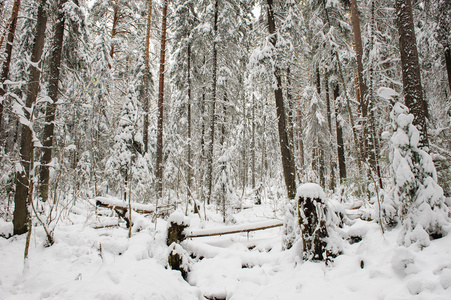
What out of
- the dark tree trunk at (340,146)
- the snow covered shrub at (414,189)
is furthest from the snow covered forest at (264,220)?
the dark tree trunk at (340,146)

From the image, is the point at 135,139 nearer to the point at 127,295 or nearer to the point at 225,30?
the point at 127,295

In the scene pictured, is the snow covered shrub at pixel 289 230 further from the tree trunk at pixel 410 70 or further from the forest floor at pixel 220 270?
the tree trunk at pixel 410 70

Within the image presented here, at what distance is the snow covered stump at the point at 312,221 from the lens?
4.05 metres

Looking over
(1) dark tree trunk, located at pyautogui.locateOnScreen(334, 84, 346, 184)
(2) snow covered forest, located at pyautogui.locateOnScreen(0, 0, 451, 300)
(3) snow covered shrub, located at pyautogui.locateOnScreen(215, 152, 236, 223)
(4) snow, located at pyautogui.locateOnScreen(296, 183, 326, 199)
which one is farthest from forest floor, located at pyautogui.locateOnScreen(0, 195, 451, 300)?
(1) dark tree trunk, located at pyautogui.locateOnScreen(334, 84, 346, 184)

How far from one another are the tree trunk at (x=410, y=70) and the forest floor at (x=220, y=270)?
2521mm

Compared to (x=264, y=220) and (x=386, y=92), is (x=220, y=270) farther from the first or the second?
(x=386, y=92)

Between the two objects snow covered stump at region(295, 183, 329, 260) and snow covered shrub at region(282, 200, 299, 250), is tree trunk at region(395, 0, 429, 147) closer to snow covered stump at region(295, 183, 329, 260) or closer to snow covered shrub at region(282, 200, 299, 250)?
snow covered stump at region(295, 183, 329, 260)

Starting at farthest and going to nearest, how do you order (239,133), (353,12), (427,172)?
1. (239,133)
2. (353,12)
3. (427,172)

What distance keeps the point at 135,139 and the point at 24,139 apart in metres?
2.40

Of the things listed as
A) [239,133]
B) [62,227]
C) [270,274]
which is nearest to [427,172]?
[270,274]

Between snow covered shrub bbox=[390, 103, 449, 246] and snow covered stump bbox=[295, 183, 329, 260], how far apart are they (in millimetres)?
1133

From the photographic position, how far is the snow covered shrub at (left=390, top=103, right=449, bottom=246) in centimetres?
340

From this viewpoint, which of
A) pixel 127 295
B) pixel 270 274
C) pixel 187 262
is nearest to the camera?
pixel 127 295

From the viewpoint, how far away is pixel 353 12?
9.33 meters
